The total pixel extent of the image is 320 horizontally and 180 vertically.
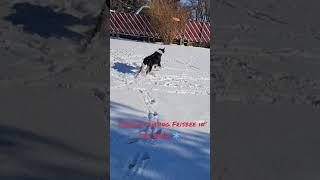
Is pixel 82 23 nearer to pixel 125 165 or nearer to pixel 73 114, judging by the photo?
pixel 73 114

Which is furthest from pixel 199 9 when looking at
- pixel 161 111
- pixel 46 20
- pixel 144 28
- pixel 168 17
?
pixel 46 20

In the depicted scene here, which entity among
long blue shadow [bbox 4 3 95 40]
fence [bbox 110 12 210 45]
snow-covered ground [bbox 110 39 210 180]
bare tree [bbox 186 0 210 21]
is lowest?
snow-covered ground [bbox 110 39 210 180]

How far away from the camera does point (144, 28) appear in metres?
5.82

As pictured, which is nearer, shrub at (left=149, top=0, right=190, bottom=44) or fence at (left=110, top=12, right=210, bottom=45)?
shrub at (left=149, top=0, right=190, bottom=44)

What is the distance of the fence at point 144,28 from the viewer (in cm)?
535

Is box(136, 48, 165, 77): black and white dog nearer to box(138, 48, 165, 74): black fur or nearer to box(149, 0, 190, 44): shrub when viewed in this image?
box(138, 48, 165, 74): black fur

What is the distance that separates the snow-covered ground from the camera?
2.58 meters

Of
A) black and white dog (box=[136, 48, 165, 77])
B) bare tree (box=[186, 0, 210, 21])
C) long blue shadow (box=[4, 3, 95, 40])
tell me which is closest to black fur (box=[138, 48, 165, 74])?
black and white dog (box=[136, 48, 165, 77])

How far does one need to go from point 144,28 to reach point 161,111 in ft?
7.60

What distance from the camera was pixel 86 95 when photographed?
3.33 meters

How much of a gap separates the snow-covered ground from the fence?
0.54 feet

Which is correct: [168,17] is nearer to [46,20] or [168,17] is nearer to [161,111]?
[161,111]

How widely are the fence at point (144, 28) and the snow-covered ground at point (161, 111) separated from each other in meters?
0.16

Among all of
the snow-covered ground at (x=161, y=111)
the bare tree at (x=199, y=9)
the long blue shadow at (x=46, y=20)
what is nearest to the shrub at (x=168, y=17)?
the bare tree at (x=199, y=9)
